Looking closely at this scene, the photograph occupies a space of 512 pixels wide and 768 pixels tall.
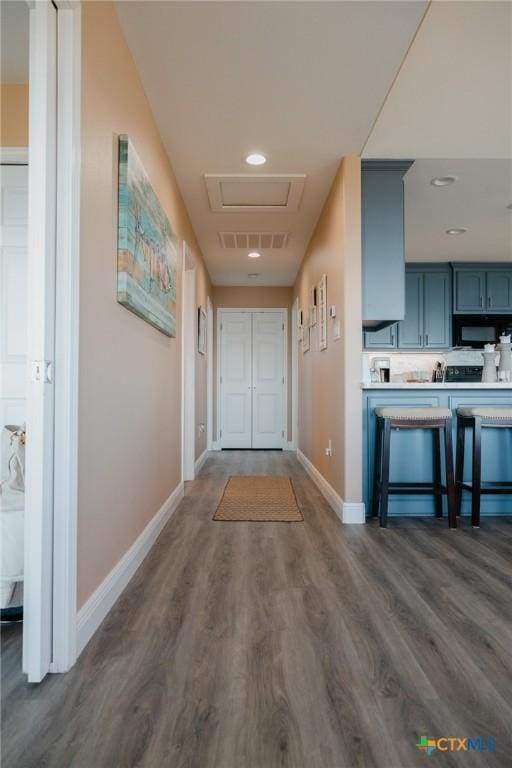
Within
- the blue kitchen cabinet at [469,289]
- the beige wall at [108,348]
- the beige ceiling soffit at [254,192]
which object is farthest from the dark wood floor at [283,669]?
the blue kitchen cabinet at [469,289]

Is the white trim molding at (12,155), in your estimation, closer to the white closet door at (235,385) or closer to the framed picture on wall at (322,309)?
the framed picture on wall at (322,309)

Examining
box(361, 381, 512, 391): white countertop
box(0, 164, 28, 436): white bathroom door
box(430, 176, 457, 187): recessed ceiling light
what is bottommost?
box(361, 381, 512, 391): white countertop

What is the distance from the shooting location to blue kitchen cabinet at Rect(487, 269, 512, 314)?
5.80 meters

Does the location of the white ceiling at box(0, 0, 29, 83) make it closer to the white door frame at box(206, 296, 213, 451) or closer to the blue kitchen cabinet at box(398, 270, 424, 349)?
the white door frame at box(206, 296, 213, 451)

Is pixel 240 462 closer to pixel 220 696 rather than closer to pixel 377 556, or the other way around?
pixel 377 556

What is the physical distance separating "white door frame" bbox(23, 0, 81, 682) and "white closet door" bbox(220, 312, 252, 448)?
5.48 metres

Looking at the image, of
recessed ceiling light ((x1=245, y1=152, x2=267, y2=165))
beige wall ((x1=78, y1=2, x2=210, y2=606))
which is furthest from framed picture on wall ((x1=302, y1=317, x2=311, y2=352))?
beige wall ((x1=78, y1=2, x2=210, y2=606))

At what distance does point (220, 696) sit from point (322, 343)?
119 inches

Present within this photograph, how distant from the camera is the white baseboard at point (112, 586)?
1472 millimetres

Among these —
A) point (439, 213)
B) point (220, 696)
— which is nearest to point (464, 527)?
point (220, 696)

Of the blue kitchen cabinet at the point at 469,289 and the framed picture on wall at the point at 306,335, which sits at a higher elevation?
the blue kitchen cabinet at the point at 469,289

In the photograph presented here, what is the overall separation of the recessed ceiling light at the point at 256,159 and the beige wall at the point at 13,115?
1423mm

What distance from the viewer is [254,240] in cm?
Answer: 475

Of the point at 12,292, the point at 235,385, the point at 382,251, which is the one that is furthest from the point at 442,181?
the point at 235,385
